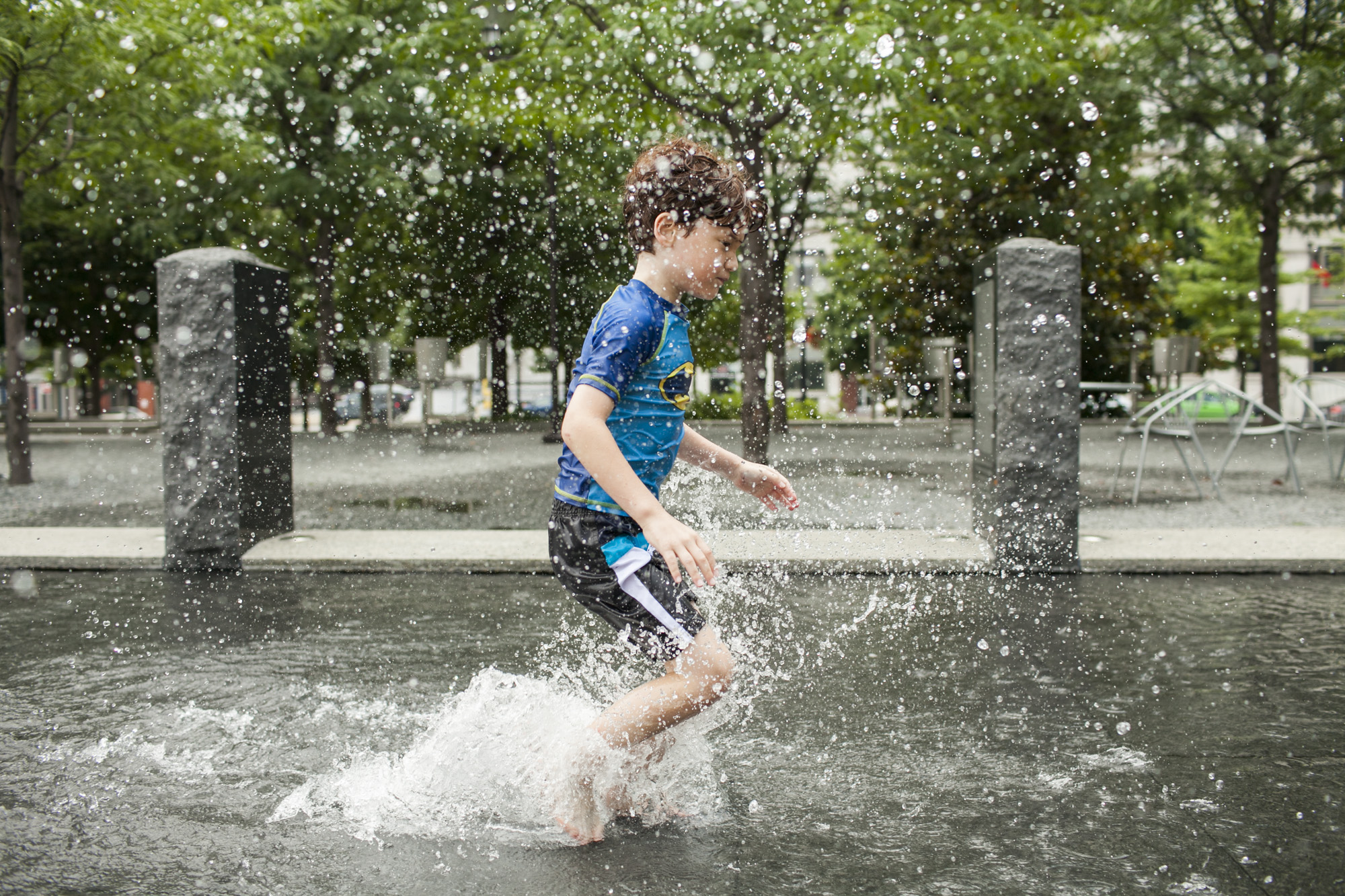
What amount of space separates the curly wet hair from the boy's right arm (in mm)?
447

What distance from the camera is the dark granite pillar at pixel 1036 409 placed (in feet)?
21.8

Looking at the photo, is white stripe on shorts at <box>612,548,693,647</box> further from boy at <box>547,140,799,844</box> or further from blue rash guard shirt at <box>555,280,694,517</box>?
blue rash guard shirt at <box>555,280,694,517</box>

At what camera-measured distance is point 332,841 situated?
2797 mm

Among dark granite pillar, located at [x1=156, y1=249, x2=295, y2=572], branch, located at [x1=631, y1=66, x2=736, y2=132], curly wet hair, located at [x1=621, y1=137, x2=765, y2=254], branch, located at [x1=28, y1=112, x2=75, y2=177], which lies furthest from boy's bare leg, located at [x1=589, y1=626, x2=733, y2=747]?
branch, located at [x1=28, y1=112, x2=75, y2=177]

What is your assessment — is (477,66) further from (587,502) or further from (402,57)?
(587,502)

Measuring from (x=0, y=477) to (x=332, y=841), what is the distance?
12547mm

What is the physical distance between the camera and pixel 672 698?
2.63 m

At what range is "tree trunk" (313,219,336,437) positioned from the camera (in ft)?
72.7

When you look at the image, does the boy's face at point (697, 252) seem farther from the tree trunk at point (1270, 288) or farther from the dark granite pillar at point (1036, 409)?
the tree trunk at point (1270, 288)

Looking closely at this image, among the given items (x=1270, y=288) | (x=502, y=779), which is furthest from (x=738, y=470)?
(x=1270, y=288)

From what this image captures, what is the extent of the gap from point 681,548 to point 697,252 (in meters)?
0.72

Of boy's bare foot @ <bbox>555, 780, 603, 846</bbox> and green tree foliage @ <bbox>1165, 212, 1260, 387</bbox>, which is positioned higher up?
green tree foliage @ <bbox>1165, 212, 1260, 387</bbox>

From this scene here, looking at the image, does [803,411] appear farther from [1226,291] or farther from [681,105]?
[1226,291]

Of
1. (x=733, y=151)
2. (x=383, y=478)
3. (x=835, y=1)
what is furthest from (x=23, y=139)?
(x=835, y=1)
